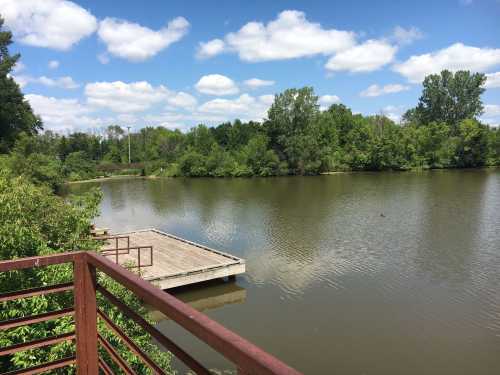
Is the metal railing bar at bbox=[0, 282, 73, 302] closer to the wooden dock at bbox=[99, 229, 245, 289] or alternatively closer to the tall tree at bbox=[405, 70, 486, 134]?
the wooden dock at bbox=[99, 229, 245, 289]

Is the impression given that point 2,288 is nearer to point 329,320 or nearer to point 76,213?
point 76,213

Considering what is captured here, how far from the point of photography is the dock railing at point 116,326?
112 cm

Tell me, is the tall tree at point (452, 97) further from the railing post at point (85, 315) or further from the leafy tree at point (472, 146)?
the railing post at point (85, 315)

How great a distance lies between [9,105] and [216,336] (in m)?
36.8

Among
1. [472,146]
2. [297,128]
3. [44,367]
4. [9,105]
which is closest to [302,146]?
[297,128]

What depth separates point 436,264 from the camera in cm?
1509

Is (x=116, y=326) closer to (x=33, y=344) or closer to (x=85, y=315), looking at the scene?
(x=85, y=315)

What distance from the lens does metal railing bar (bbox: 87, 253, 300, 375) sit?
106 centimetres

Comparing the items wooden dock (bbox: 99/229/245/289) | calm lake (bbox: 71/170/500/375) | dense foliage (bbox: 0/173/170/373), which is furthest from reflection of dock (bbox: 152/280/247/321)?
dense foliage (bbox: 0/173/170/373)

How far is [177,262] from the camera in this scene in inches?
520

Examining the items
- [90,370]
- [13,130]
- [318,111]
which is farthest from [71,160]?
[90,370]

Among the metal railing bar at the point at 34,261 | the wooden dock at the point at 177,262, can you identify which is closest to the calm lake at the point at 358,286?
the wooden dock at the point at 177,262

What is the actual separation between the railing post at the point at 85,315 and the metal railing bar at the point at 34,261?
5 cm

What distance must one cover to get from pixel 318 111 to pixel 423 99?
119ft
